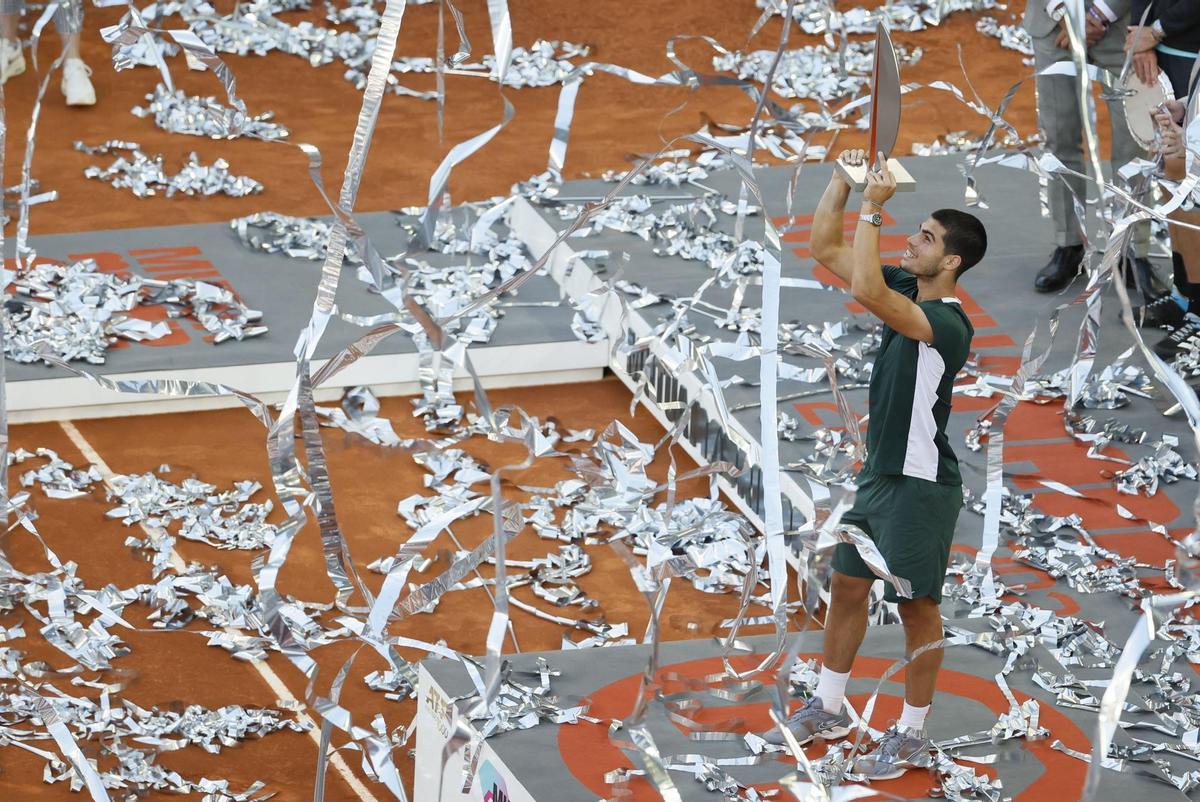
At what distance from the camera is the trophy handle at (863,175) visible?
453 cm

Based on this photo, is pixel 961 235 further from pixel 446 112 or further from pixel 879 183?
pixel 446 112

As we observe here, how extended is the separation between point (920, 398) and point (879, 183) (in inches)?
22.0

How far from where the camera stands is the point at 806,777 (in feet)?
14.4

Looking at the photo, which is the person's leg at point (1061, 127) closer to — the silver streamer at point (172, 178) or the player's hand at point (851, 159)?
the player's hand at point (851, 159)

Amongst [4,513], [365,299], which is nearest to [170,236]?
[365,299]

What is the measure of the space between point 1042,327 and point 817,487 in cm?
339

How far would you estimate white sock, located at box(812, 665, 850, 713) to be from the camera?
4.84m

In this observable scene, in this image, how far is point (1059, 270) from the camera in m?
7.78

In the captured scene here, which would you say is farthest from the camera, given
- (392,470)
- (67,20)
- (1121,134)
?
(1121,134)

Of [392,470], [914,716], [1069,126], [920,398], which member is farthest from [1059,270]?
[914,716]

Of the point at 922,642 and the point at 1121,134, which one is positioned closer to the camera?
the point at 922,642

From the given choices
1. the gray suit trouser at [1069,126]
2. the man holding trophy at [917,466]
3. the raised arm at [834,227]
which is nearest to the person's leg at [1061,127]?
the gray suit trouser at [1069,126]

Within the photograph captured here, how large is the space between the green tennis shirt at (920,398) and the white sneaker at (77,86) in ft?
22.9

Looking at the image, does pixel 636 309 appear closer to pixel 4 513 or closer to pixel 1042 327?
pixel 1042 327
